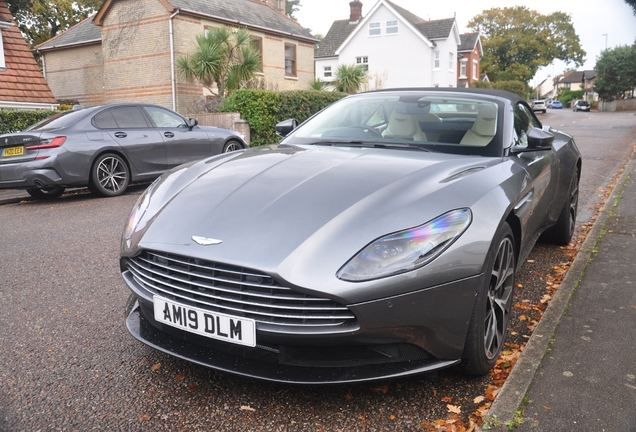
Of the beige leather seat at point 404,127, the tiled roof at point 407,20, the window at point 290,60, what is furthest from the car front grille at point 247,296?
the tiled roof at point 407,20

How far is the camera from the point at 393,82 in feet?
147

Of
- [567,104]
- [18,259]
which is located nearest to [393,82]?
[18,259]

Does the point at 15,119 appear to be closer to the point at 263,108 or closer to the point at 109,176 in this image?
the point at 109,176

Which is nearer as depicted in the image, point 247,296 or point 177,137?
point 247,296

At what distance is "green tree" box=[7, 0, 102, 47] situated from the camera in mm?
34125

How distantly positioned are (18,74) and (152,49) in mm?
7373

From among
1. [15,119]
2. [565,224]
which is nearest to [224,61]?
[15,119]

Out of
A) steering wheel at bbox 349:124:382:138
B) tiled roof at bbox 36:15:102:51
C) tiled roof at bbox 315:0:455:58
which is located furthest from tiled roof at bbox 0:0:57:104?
tiled roof at bbox 315:0:455:58

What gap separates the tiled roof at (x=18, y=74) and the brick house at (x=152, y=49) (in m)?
6.28

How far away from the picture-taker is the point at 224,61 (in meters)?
21.2

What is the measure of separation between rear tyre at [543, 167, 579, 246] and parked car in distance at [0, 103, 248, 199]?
21.4ft

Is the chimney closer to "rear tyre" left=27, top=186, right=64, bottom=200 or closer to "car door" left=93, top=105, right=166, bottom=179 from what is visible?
"car door" left=93, top=105, right=166, bottom=179

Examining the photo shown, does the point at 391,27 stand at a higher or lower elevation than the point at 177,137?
higher

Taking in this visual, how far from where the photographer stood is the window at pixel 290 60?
2991 cm
